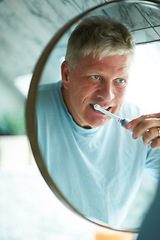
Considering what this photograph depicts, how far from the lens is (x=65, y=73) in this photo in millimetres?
458

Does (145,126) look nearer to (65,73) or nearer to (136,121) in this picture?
(136,121)

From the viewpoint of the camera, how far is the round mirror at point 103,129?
44 centimetres

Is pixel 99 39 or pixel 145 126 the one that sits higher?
pixel 99 39

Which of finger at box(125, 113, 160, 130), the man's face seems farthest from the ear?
finger at box(125, 113, 160, 130)

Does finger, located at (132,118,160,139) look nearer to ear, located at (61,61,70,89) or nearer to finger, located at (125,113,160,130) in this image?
finger, located at (125,113,160,130)

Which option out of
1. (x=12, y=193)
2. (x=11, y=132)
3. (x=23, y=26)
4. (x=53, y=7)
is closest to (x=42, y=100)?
(x=53, y=7)

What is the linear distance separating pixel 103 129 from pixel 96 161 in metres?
0.05

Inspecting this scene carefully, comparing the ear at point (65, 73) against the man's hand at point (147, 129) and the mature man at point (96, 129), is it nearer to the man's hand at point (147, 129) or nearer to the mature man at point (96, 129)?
the mature man at point (96, 129)

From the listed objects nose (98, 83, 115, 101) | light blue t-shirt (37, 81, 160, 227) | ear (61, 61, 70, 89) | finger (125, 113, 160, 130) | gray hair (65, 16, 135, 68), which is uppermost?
gray hair (65, 16, 135, 68)

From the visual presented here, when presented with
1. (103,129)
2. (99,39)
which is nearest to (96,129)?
(103,129)

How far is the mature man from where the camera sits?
0.44m

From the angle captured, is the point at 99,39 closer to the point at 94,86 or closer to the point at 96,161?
the point at 94,86

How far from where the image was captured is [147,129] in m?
0.44

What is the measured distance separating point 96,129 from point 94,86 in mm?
64
